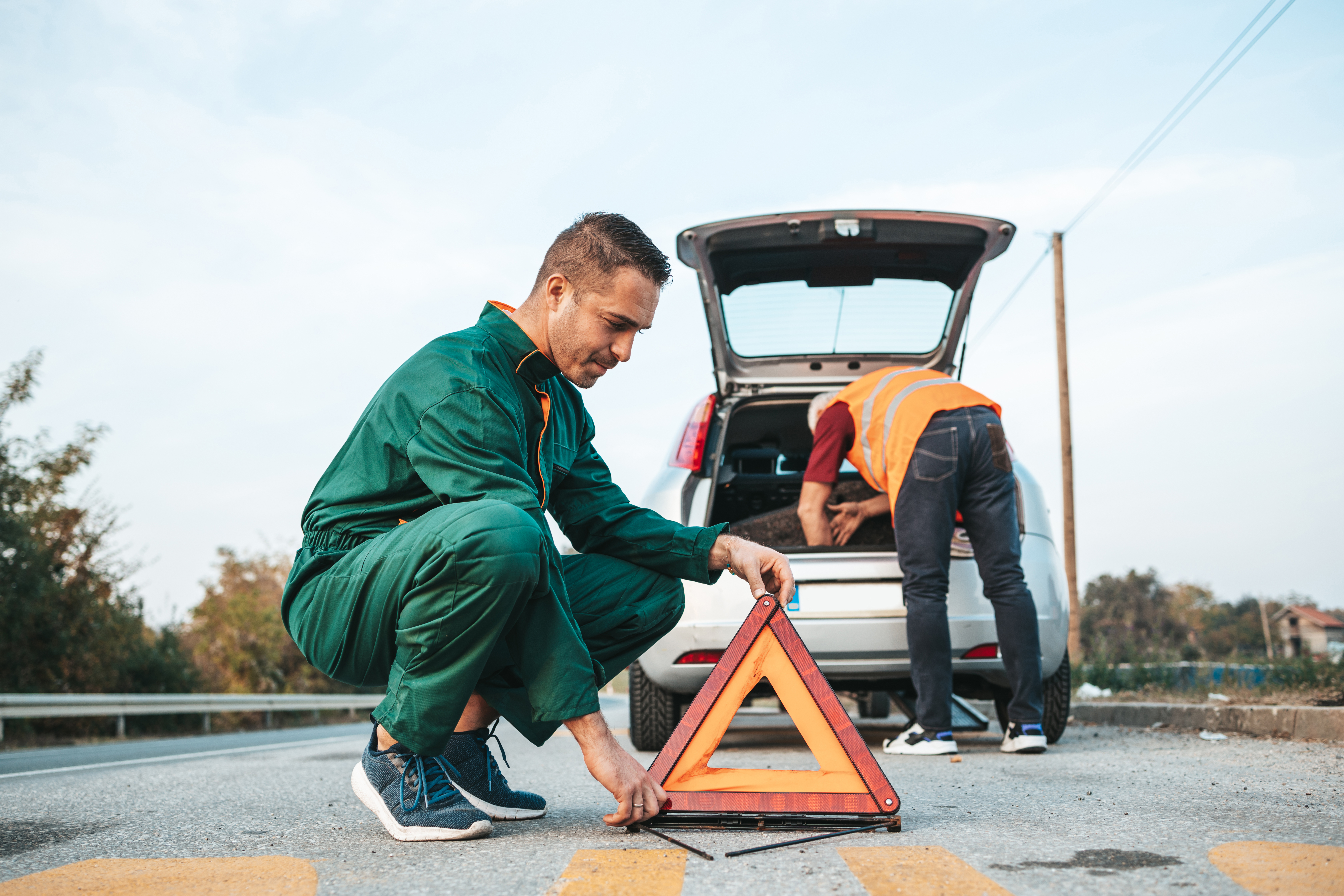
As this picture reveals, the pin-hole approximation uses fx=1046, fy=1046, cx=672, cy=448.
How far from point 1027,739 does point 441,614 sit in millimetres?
3057

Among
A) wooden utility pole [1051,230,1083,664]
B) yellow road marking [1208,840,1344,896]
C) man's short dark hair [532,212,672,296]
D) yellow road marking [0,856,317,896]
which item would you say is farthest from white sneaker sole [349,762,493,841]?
wooden utility pole [1051,230,1083,664]

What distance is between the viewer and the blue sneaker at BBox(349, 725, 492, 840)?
2.42 meters

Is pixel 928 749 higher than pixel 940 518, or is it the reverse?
pixel 940 518

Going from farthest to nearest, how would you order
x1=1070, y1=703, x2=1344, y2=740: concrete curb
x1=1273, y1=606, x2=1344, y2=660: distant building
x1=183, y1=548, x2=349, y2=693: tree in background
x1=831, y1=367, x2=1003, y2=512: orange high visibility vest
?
x1=1273, y1=606, x2=1344, y2=660: distant building
x1=183, y1=548, x2=349, y2=693: tree in background
x1=1070, y1=703, x2=1344, y2=740: concrete curb
x1=831, y1=367, x2=1003, y2=512: orange high visibility vest

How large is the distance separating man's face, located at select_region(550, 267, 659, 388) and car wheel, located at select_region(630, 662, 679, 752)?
2.45m

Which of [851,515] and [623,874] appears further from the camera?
[851,515]

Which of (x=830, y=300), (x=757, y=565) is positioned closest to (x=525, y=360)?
(x=757, y=565)

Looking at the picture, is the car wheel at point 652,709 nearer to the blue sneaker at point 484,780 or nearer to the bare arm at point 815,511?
the bare arm at point 815,511

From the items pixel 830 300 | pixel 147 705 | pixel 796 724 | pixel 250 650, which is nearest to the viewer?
pixel 796 724

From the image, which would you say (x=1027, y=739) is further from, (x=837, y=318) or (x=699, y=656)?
(x=837, y=318)

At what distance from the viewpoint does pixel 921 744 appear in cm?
436

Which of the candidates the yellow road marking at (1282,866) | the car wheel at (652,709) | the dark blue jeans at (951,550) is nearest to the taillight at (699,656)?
the car wheel at (652,709)

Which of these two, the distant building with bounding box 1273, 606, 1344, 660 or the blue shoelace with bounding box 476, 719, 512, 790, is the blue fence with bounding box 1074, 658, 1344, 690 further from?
the distant building with bounding box 1273, 606, 1344, 660

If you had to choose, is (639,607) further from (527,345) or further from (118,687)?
(118,687)
